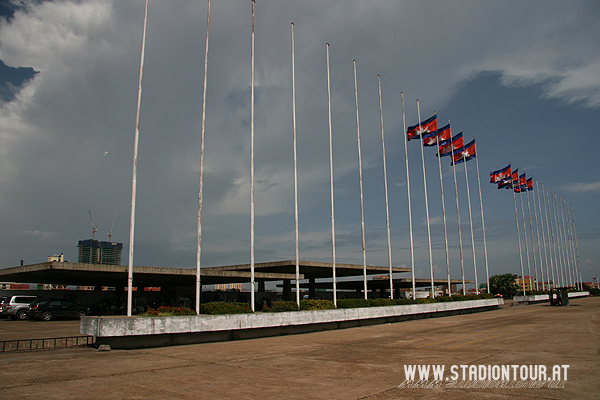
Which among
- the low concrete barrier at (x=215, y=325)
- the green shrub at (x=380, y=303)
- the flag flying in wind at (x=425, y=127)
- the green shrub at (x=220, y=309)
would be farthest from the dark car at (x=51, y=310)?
the flag flying in wind at (x=425, y=127)

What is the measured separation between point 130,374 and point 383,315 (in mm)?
19370

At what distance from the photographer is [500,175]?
44.9 m

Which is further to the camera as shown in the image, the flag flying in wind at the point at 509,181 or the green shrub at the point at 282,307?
the flag flying in wind at the point at 509,181

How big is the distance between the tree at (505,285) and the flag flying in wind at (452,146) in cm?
4795

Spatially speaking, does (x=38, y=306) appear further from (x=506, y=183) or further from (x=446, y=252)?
(x=506, y=183)

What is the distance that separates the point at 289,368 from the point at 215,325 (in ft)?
23.3

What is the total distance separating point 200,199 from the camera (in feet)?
57.0

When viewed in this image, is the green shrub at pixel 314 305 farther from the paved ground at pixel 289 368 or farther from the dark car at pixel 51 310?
the dark car at pixel 51 310

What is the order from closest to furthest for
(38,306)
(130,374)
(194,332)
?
(130,374) < (194,332) < (38,306)

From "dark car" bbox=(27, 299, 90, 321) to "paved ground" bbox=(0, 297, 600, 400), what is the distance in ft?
67.1

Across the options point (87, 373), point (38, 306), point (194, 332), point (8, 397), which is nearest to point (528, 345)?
point (194, 332)

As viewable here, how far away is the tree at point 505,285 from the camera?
72.4 metres

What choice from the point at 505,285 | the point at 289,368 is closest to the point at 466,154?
the point at 289,368

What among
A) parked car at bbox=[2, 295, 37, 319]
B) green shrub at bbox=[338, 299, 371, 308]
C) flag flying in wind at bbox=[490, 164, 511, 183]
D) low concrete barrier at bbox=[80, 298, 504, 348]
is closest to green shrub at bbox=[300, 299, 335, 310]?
low concrete barrier at bbox=[80, 298, 504, 348]
